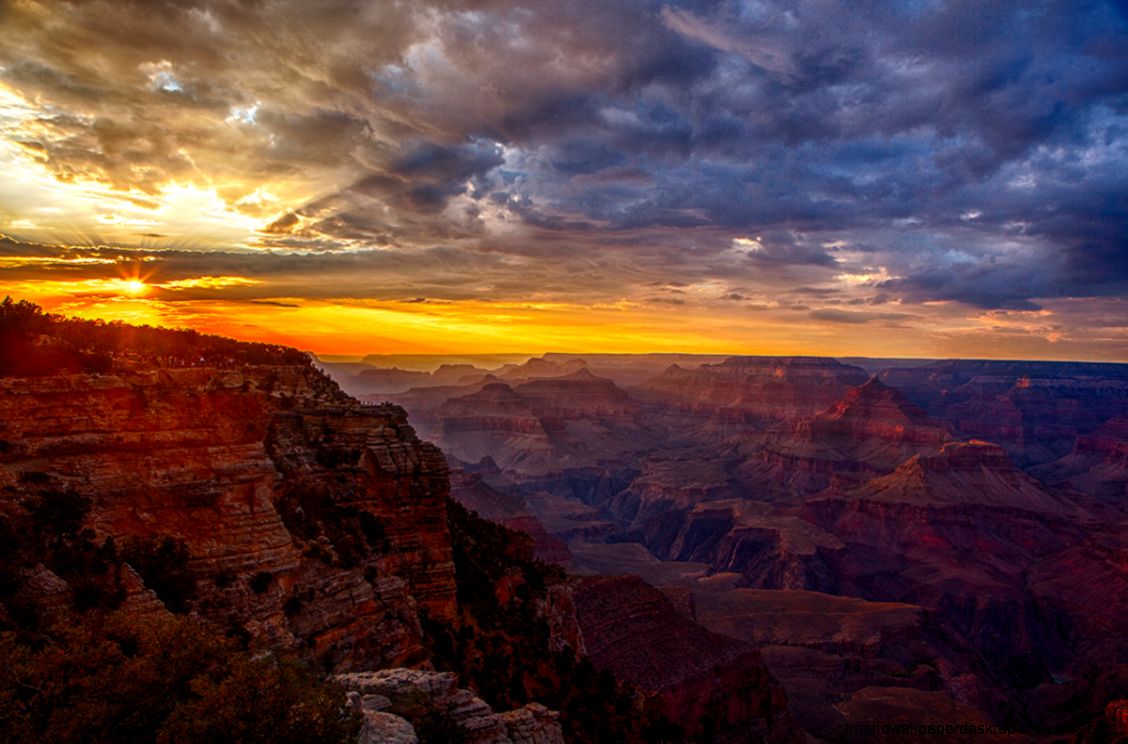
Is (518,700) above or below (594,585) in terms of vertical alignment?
above

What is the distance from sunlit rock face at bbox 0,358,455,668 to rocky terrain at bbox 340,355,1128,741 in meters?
28.6

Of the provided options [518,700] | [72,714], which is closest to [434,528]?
[518,700]

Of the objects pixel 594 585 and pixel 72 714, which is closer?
pixel 72 714

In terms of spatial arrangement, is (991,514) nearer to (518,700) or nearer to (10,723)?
(518,700)

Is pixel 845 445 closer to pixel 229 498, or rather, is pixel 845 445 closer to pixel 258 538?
pixel 258 538

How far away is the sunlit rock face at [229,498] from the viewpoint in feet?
50.9

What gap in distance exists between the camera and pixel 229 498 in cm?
1727

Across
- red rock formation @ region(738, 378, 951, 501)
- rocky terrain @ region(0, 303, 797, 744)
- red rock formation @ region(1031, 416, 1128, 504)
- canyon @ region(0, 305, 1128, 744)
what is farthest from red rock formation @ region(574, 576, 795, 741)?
red rock formation @ region(1031, 416, 1128, 504)

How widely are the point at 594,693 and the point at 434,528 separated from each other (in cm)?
923

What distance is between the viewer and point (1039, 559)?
114m

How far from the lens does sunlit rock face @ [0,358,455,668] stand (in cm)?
1550

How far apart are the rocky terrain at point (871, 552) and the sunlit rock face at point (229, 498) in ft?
93.7

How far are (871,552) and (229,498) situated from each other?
12104 cm

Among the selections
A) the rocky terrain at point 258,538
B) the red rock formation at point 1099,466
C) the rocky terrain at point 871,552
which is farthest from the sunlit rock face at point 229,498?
the red rock formation at point 1099,466
